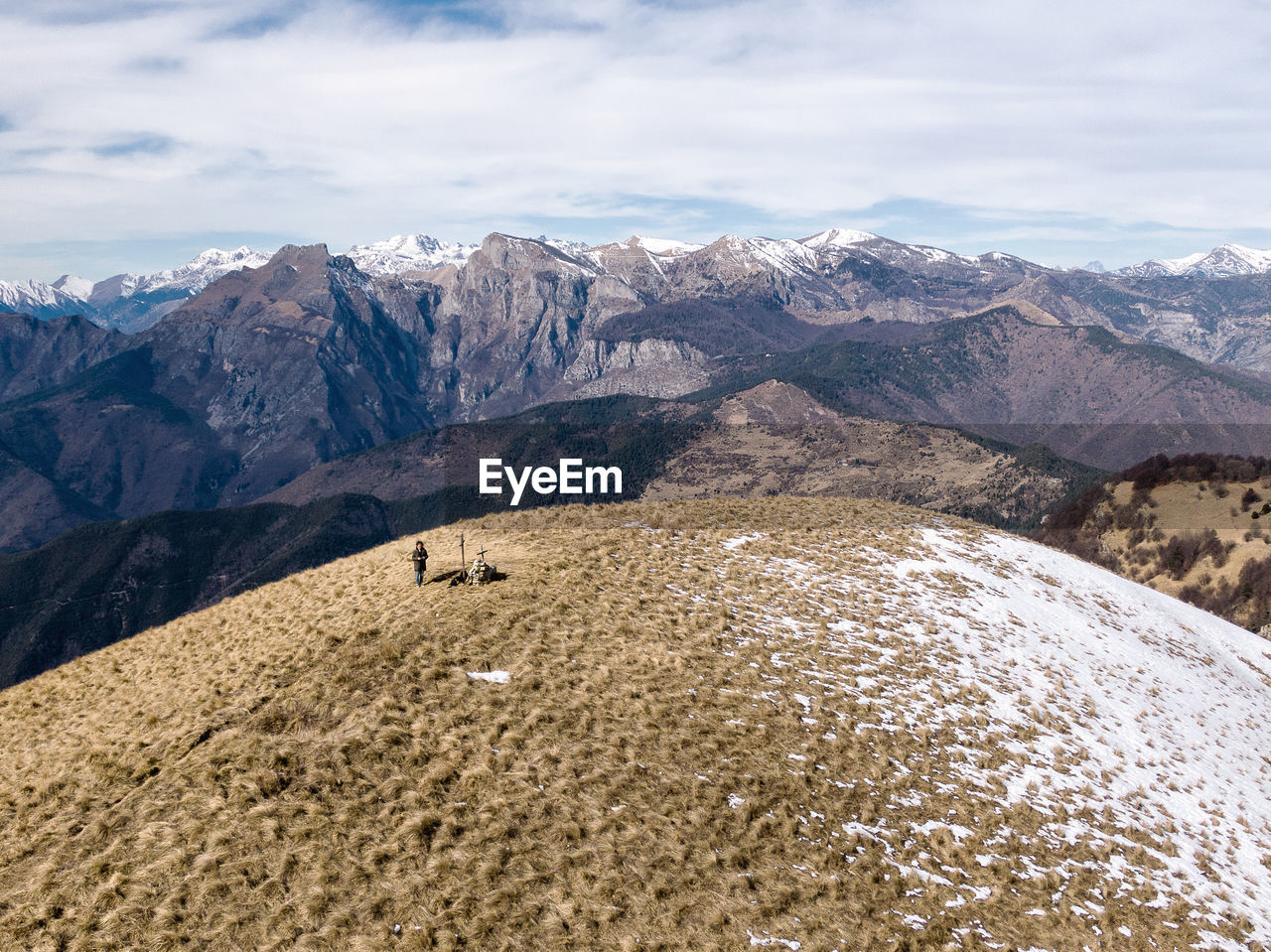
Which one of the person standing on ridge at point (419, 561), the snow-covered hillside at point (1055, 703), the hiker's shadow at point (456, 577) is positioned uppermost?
the person standing on ridge at point (419, 561)

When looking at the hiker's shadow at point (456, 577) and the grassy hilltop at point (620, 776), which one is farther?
the hiker's shadow at point (456, 577)

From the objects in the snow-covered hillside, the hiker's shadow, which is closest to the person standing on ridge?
the hiker's shadow

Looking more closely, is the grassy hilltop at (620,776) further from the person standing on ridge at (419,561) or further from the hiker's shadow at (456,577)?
the person standing on ridge at (419,561)

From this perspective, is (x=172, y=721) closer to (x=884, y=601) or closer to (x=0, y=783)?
(x=0, y=783)

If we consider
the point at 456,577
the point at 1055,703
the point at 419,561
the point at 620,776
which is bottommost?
the point at 1055,703

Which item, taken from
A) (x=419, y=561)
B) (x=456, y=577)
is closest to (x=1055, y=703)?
(x=456, y=577)

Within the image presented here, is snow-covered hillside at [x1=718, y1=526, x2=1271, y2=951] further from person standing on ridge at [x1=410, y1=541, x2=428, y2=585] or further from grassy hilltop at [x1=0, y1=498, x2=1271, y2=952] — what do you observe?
person standing on ridge at [x1=410, y1=541, x2=428, y2=585]

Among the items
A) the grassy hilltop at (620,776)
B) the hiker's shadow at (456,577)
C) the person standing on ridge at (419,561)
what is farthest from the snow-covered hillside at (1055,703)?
the person standing on ridge at (419,561)

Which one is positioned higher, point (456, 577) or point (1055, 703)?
point (456, 577)

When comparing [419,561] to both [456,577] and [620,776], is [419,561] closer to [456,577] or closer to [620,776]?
[456,577]
